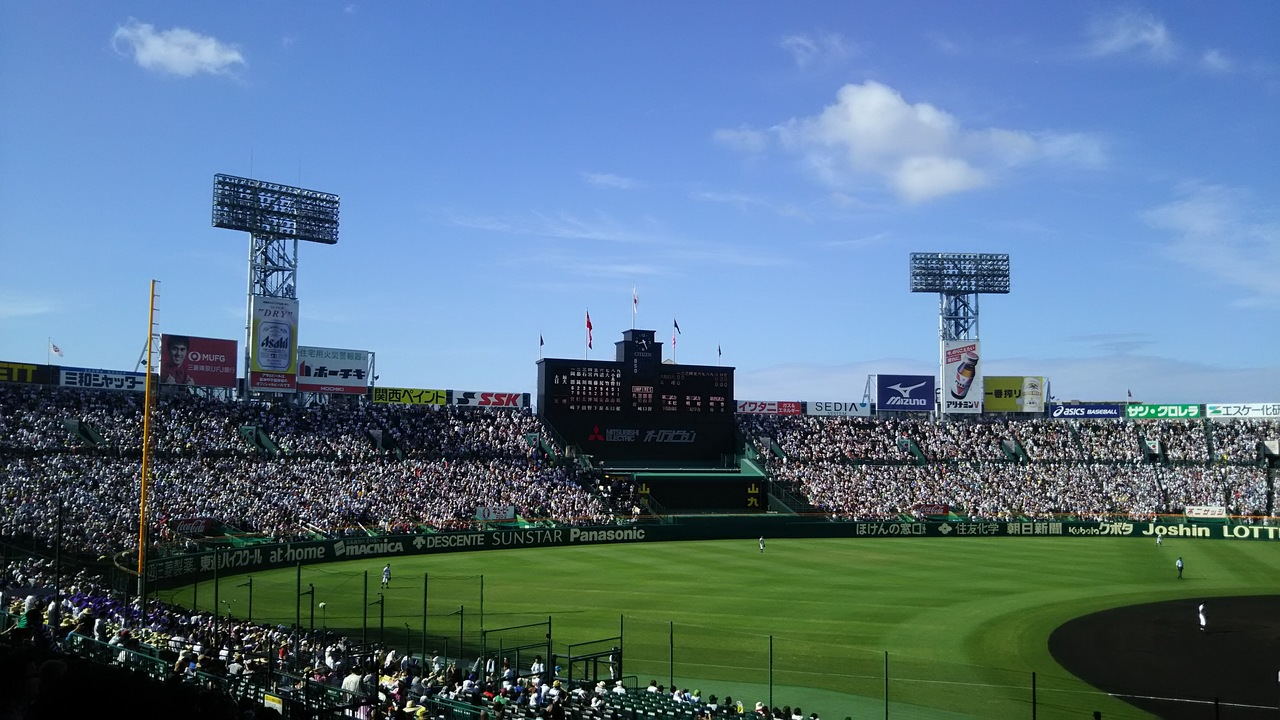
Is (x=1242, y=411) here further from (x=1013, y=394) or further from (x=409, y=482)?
(x=409, y=482)

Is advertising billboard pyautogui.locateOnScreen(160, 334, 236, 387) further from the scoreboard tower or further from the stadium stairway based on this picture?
the scoreboard tower

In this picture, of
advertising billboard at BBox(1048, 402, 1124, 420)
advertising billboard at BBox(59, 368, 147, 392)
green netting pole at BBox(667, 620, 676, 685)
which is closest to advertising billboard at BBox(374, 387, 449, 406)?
advertising billboard at BBox(59, 368, 147, 392)

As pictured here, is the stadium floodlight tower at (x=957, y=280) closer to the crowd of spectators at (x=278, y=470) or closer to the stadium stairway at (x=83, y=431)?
the crowd of spectators at (x=278, y=470)

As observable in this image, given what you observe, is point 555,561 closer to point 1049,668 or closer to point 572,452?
point 572,452

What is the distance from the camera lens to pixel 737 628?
102ft

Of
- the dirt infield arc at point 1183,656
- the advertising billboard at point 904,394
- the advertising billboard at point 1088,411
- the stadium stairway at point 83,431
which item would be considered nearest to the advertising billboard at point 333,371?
the stadium stairway at point 83,431

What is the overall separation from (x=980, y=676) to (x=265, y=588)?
26680 mm

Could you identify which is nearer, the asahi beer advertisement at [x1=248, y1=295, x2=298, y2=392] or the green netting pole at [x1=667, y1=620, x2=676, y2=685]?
the green netting pole at [x1=667, y1=620, x2=676, y2=685]

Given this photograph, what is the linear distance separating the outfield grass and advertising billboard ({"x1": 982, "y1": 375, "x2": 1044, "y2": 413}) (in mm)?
28879

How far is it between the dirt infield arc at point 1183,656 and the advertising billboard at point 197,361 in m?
52.2

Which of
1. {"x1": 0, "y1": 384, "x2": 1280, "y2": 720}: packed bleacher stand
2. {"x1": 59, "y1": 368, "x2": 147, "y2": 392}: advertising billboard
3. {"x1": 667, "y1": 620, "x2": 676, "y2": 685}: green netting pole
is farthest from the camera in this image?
{"x1": 59, "y1": 368, "x2": 147, "y2": 392}: advertising billboard

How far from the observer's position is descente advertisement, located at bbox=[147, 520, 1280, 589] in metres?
44.2

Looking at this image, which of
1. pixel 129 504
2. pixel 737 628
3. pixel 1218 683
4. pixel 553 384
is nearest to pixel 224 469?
pixel 129 504

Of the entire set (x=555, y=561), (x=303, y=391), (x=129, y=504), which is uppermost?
(x=303, y=391)
